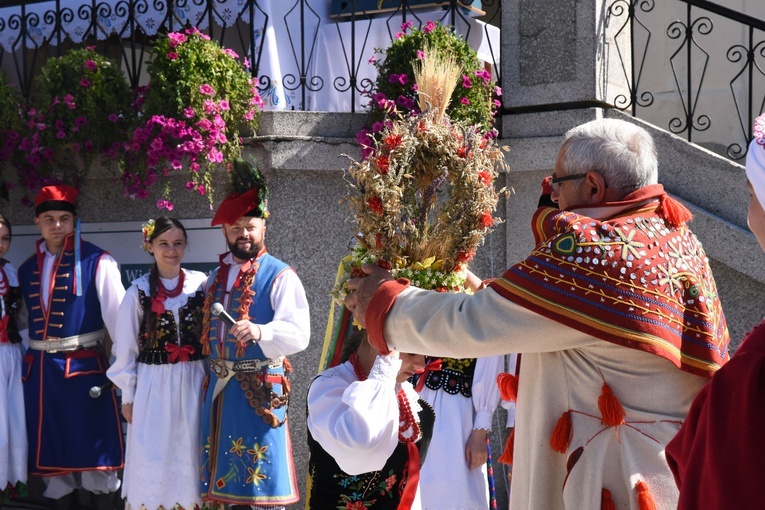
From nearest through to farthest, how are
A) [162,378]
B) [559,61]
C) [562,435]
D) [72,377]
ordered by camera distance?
1. [562,435]
2. [162,378]
3. [559,61]
4. [72,377]

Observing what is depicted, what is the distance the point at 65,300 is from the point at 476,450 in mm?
3170

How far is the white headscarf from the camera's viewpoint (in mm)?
1966

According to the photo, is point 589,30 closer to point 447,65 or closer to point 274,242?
point 274,242

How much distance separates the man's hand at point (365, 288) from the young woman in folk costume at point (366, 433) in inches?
7.0

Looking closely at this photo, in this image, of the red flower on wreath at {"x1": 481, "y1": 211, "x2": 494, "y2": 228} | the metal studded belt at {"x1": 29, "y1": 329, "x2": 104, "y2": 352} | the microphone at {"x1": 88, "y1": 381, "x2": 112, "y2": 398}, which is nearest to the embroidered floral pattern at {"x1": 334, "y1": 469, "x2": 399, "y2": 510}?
the red flower on wreath at {"x1": 481, "y1": 211, "x2": 494, "y2": 228}

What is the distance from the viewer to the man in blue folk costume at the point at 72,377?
251 inches

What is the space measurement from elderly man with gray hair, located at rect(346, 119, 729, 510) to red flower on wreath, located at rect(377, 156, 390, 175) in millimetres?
343

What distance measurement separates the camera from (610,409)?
265cm

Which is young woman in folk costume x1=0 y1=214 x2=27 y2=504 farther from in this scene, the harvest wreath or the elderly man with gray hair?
the elderly man with gray hair

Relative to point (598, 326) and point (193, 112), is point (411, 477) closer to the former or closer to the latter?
point (598, 326)

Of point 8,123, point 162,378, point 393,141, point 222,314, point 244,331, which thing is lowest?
point 162,378

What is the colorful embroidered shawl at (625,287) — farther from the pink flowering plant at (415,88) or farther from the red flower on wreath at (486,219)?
the pink flowering plant at (415,88)

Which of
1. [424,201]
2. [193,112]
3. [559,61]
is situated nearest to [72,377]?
[193,112]

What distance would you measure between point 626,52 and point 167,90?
3034 mm
